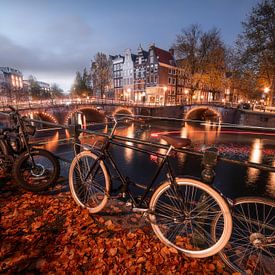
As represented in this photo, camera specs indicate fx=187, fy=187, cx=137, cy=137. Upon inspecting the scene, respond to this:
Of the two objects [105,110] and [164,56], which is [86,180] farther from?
[164,56]

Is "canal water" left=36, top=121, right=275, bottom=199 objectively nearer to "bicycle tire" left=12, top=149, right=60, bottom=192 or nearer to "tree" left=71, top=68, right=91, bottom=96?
"bicycle tire" left=12, top=149, right=60, bottom=192

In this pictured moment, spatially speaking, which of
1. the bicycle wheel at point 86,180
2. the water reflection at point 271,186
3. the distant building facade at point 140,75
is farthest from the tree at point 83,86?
the bicycle wheel at point 86,180

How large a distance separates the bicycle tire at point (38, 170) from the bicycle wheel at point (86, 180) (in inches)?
27.8

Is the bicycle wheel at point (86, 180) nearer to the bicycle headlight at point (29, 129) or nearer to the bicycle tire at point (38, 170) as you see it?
the bicycle tire at point (38, 170)

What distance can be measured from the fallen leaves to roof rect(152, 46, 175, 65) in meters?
47.0

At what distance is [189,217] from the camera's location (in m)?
2.20

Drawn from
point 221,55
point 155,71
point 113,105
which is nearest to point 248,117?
point 221,55

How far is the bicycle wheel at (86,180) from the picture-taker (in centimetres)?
280

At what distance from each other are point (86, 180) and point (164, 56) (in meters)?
50.2

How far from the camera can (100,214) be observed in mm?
2830

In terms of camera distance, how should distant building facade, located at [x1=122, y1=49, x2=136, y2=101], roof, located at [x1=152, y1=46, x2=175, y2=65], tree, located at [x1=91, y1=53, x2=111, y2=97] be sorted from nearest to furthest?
1. roof, located at [x1=152, y1=46, x2=175, y2=65]
2. tree, located at [x1=91, y1=53, x2=111, y2=97]
3. distant building facade, located at [x1=122, y1=49, x2=136, y2=101]

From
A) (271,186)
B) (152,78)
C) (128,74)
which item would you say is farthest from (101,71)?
(271,186)

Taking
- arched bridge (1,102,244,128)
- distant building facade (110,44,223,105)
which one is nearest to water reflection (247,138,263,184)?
arched bridge (1,102,244,128)

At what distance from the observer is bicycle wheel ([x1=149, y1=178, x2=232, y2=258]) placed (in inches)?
74.3
